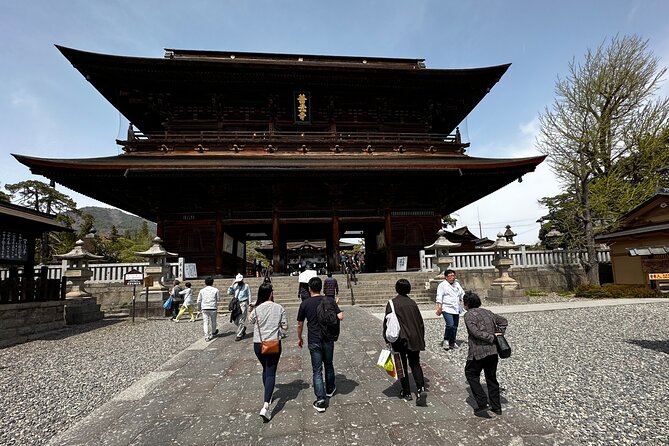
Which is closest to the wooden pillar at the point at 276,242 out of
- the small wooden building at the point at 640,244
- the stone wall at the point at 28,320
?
the stone wall at the point at 28,320

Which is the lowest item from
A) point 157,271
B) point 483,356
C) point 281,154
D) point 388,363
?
→ point 388,363

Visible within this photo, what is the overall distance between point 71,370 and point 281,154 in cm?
1256

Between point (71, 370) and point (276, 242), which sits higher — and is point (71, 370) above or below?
below

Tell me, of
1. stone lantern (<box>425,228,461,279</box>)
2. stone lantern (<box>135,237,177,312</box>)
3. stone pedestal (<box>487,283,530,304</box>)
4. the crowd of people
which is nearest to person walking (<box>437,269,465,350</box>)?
the crowd of people

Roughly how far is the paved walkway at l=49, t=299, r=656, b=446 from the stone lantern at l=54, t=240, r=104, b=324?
26.7ft

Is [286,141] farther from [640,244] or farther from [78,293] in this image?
[640,244]

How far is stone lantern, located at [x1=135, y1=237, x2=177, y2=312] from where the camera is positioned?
11961 mm

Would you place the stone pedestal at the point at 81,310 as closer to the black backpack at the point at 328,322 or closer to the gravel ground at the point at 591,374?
the black backpack at the point at 328,322

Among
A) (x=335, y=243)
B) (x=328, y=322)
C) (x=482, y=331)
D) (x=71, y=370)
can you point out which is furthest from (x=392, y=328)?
(x=335, y=243)

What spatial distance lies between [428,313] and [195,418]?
8583mm

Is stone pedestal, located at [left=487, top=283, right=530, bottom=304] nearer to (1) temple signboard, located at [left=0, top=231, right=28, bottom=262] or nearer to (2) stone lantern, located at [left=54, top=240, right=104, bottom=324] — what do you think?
(2) stone lantern, located at [left=54, top=240, right=104, bottom=324]

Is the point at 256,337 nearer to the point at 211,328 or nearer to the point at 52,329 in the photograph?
the point at 211,328

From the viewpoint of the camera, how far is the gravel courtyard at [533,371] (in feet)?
11.7

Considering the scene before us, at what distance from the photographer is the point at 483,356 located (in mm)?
3598
